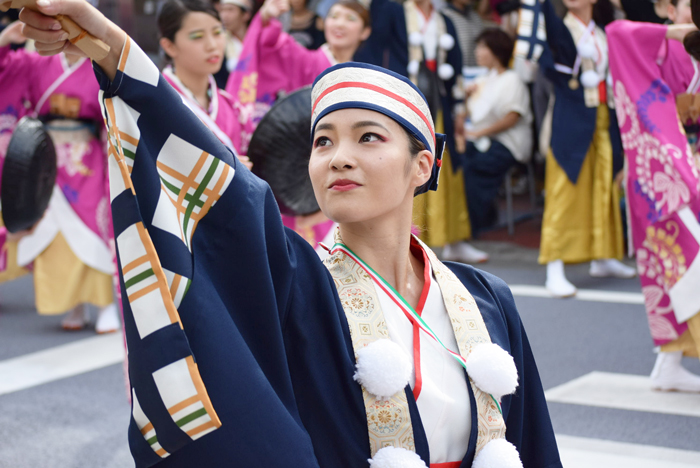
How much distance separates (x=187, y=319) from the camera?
1009 millimetres

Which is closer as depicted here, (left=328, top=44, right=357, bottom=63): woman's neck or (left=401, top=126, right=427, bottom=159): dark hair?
(left=401, top=126, right=427, bottom=159): dark hair

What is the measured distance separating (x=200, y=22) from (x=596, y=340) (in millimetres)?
2238

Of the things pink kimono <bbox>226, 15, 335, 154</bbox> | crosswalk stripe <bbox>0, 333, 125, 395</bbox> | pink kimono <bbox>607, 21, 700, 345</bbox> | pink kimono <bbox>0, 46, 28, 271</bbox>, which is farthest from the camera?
pink kimono <bbox>0, 46, 28, 271</bbox>

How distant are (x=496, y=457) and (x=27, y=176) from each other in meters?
2.70

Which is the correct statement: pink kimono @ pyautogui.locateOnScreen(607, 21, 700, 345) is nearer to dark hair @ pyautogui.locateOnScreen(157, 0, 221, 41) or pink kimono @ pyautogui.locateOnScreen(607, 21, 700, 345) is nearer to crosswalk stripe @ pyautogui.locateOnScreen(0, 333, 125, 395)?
dark hair @ pyautogui.locateOnScreen(157, 0, 221, 41)

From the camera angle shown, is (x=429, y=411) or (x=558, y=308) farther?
(x=558, y=308)

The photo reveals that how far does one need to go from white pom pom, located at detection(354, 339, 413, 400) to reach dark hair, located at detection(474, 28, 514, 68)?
523 cm

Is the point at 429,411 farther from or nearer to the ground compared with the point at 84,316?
farther from the ground

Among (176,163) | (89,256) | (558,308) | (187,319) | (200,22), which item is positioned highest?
(200,22)

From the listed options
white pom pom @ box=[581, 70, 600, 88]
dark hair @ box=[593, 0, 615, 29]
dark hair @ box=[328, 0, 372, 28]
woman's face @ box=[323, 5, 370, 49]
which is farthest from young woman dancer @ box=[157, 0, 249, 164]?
dark hair @ box=[593, 0, 615, 29]

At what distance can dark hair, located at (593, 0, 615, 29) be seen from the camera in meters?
4.62

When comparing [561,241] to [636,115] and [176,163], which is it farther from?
[176,163]

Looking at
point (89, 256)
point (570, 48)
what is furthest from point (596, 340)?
point (89, 256)

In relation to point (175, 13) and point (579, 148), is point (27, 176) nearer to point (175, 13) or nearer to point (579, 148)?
point (175, 13)
